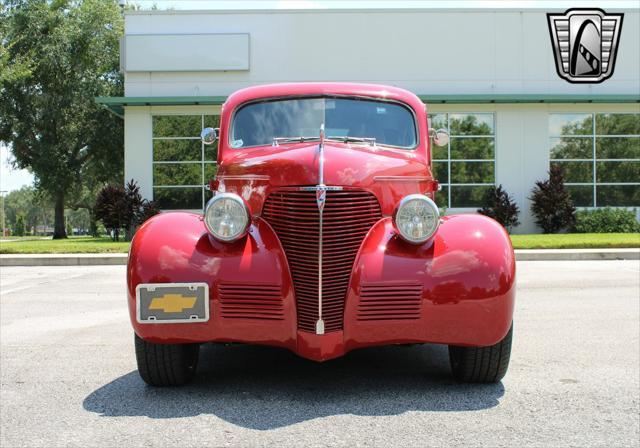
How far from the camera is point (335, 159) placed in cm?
389

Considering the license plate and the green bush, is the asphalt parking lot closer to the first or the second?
the license plate

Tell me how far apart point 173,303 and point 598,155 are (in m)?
22.0

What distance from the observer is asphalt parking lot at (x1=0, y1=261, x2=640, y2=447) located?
3.16 m

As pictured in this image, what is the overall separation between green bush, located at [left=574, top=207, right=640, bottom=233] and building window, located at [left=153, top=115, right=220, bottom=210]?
1301 cm

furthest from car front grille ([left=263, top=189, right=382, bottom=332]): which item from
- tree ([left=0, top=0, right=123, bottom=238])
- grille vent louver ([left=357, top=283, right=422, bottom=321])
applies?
tree ([left=0, top=0, right=123, bottom=238])

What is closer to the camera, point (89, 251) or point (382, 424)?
point (382, 424)

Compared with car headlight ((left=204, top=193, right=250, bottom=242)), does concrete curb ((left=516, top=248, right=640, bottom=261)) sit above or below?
below

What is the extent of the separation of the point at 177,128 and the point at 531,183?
12.8 metres

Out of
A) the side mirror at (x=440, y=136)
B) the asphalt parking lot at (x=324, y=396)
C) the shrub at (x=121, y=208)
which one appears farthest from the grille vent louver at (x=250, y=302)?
the shrub at (x=121, y=208)

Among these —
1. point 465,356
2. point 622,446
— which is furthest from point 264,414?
point 622,446

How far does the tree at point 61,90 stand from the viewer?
2814 centimetres

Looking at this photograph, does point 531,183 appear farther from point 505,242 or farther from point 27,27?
point 27,27

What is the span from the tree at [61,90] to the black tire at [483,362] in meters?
28.3

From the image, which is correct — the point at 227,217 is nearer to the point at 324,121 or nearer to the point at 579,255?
the point at 324,121
